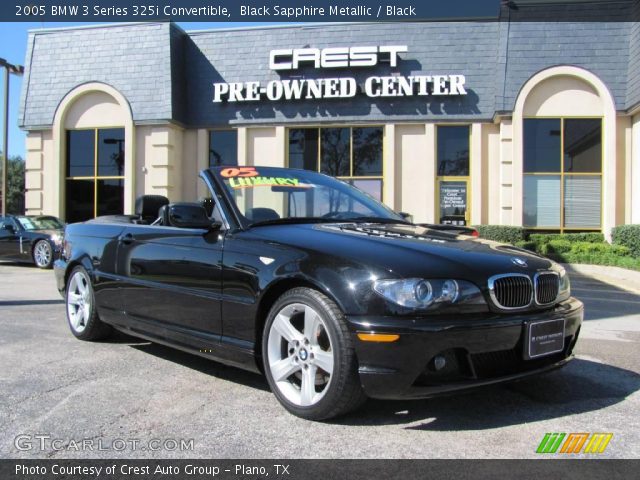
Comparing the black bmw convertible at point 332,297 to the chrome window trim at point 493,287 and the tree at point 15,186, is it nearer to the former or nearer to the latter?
the chrome window trim at point 493,287

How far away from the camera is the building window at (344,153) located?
17.5 meters

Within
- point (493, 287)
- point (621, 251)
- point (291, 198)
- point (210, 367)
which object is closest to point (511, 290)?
point (493, 287)

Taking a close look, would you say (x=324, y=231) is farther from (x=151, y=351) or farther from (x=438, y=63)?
(x=438, y=63)

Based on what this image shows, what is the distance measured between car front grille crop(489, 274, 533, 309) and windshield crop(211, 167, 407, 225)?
4.51 ft

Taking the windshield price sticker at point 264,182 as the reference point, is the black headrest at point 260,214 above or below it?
below

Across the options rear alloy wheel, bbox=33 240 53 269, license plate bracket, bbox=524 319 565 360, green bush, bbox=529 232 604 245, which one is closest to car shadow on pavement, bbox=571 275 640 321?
green bush, bbox=529 232 604 245

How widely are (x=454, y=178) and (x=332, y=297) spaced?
1496 cm

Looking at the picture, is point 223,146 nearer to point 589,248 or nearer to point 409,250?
point 589,248

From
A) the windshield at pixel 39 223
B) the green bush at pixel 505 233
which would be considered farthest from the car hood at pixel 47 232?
the green bush at pixel 505 233

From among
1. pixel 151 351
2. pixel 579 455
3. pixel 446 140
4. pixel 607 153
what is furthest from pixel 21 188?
pixel 579 455

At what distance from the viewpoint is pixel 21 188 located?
169ft

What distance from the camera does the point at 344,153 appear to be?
1773cm

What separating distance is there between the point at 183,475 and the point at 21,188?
56085mm

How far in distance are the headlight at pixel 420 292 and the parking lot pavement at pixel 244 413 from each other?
72 centimetres
